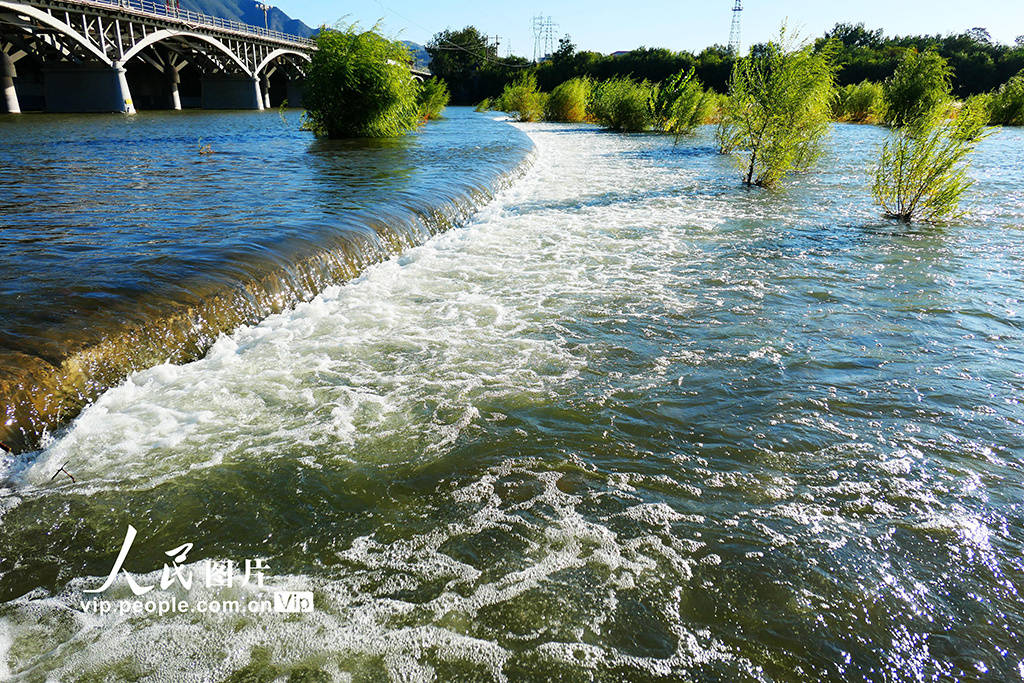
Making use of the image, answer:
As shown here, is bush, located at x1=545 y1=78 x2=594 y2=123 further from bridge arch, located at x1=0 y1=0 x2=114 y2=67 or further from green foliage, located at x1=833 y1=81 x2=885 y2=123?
bridge arch, located at x1=0 y1=0 x2=114 y2=67

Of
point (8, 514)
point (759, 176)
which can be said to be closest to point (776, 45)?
point (759, 176)

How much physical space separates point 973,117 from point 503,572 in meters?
12.0

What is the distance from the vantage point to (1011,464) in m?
3.82

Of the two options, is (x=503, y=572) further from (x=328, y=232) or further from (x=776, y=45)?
(x=776, y=45)

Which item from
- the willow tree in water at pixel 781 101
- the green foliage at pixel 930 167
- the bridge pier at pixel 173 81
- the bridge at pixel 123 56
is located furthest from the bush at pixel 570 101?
the bridge pier at pixel 173 81

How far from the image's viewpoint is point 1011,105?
36625mm

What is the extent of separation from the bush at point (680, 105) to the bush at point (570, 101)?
8.35m

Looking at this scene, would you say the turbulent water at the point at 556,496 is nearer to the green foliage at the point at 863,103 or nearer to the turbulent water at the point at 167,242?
the turbulent water at the point at 167,242

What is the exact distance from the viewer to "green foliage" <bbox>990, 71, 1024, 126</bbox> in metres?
36.1

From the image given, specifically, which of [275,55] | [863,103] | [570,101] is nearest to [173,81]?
[275,55]

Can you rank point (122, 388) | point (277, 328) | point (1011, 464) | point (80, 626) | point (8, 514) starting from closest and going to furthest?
point (80, 626) < point (8, 514) < point (1011, 464) < point (122, 388) < point (277, 328)

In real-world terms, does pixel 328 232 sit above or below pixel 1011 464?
above

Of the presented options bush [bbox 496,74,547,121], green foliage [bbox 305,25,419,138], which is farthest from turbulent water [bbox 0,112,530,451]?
bush [bbox 496,74,547,121]

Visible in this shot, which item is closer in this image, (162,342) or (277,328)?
(162,342)
